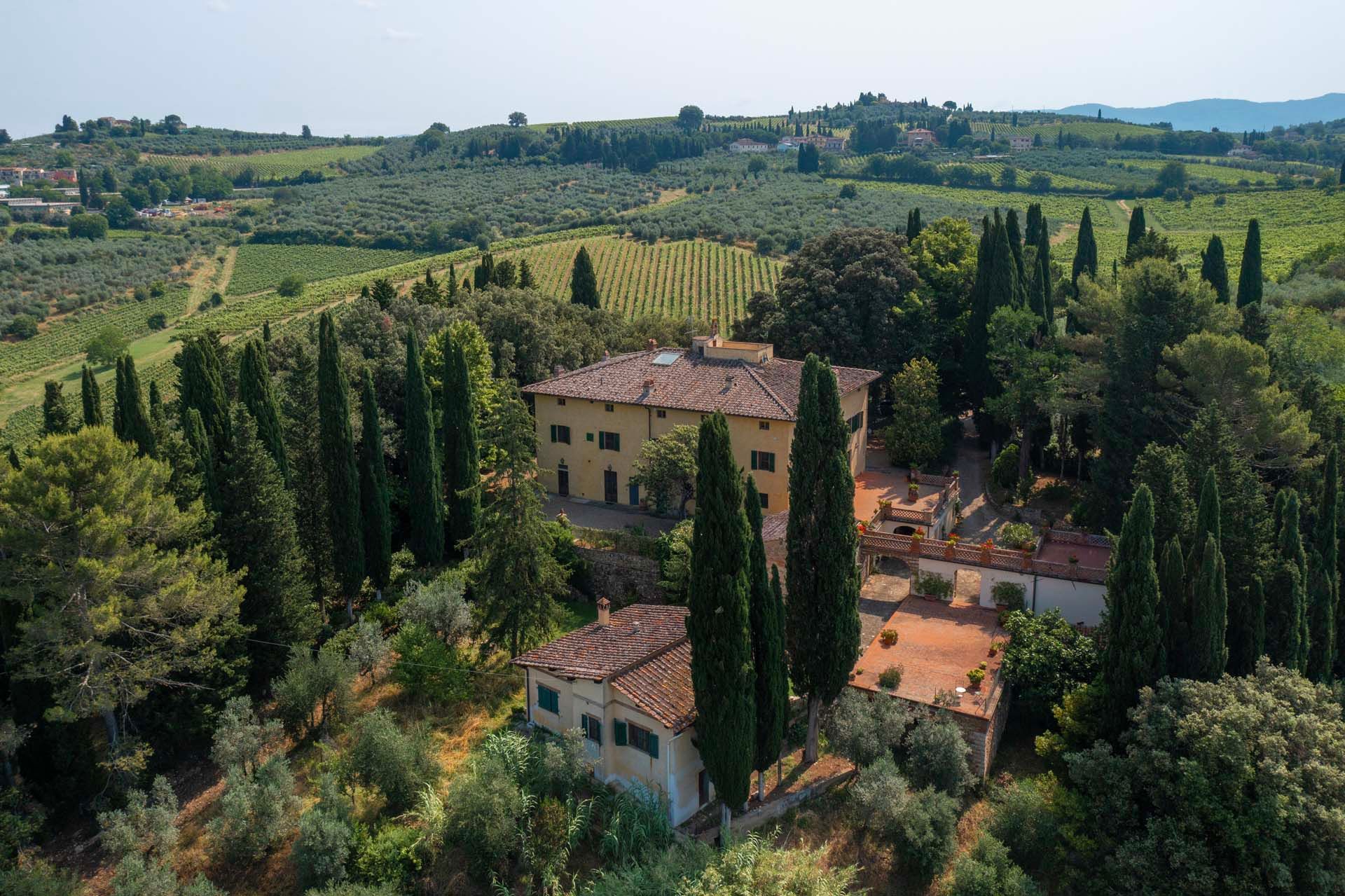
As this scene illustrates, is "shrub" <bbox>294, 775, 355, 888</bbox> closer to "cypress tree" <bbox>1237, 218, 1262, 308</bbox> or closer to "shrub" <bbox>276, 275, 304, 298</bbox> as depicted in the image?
"cypress tree" <bbox>1237, 218, 1262, 308</bbox>

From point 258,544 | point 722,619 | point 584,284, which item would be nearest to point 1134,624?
point 722,619

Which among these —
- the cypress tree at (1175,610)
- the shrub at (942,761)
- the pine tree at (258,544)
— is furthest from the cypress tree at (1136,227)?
the pine tree at (258,544)

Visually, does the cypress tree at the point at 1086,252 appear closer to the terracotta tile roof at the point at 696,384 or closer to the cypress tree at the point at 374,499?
the terracotta tile roof at the point at 696,384

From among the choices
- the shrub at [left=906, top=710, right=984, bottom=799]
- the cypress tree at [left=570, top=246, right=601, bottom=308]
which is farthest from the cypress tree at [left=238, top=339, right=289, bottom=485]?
the cypress tree at [left=570, top=246, right=601, bottom=308]

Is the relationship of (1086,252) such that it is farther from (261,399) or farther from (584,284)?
(261,399)

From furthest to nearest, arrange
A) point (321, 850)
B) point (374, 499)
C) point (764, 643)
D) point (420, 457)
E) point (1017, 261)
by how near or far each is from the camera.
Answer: point (1017, 261), point (420, 457), point (374, 499), point (764, 643), point (321, 850)

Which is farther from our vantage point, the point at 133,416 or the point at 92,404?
the point at 92,404
